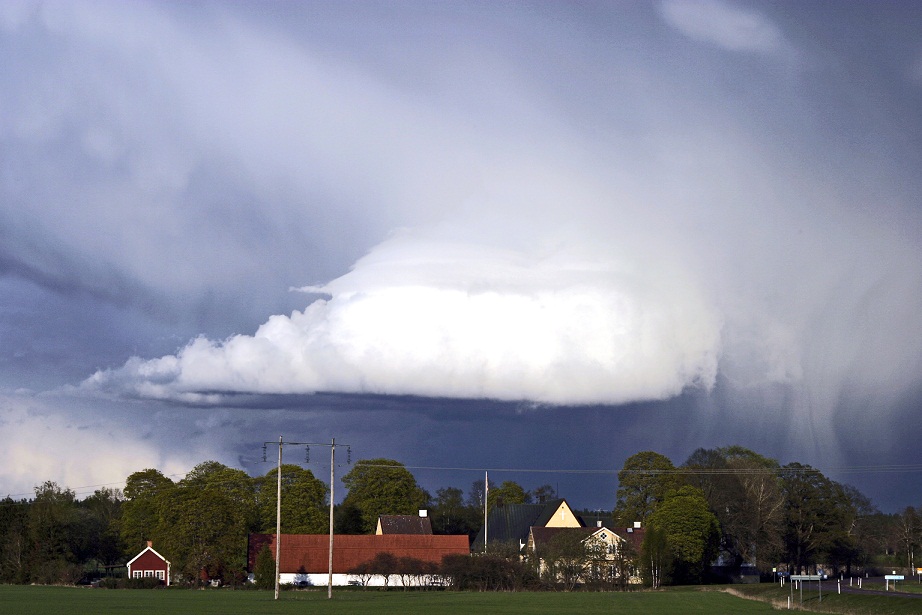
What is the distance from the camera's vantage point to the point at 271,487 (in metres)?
114

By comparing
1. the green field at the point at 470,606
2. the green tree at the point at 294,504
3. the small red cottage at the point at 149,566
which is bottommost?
the small red cottage at the point at 149,566

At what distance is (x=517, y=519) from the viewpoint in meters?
130

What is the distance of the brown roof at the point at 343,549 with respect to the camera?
312 feet

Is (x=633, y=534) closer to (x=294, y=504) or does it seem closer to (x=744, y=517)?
(x=744, y=517)

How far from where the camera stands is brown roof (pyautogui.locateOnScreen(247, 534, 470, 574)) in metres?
95.0

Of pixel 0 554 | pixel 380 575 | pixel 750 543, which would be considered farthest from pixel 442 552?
pixel 0 554

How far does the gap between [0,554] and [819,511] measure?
86.1 meters

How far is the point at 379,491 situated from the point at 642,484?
32693 mm

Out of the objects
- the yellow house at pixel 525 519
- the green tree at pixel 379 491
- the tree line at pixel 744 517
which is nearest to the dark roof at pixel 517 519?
the yellow house at pixel 525 519

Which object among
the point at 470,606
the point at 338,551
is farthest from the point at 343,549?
the point at 470,606

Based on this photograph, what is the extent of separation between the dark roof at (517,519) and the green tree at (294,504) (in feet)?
76.4

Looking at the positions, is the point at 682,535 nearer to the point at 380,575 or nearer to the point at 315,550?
the point at 380,575

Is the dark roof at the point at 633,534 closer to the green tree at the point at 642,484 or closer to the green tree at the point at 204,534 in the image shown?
the green tree at the point at 642,484

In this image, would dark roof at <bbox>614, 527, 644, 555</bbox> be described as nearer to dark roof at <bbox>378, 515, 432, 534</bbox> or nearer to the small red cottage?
dark roof at <bbox>378, 515, 432, 534</bbox>
